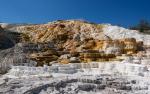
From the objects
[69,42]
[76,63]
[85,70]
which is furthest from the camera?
[69,42]

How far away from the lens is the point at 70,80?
17797 millimetres

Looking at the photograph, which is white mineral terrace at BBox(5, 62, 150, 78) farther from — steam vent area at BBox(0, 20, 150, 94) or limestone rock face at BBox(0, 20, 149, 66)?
limestone rock face at BBox(0, 20, 149, 66)

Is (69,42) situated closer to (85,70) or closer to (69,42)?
(69,42)

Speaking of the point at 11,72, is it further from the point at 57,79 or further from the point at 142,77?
the point at 142,77

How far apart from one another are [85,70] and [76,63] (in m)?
1.34

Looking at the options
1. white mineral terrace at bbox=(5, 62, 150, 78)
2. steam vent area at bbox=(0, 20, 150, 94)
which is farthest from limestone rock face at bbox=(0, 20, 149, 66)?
white mineral terrace at bbox=(5, 62, 150, 78)

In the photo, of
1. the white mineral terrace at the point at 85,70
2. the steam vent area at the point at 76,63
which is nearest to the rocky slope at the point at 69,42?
the steam vent area at the point at 76,63

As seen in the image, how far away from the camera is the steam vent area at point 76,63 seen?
1723cm

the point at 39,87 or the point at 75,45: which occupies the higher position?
the point at 75,45

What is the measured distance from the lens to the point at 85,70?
20.9 meters

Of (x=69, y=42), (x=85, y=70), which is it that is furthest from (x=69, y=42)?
(x=85, y=70)

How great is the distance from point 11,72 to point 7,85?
12.4ft

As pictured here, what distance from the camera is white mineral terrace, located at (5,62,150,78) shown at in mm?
19641

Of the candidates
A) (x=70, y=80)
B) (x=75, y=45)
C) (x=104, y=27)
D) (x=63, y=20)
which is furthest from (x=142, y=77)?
(x=63, y=20)
